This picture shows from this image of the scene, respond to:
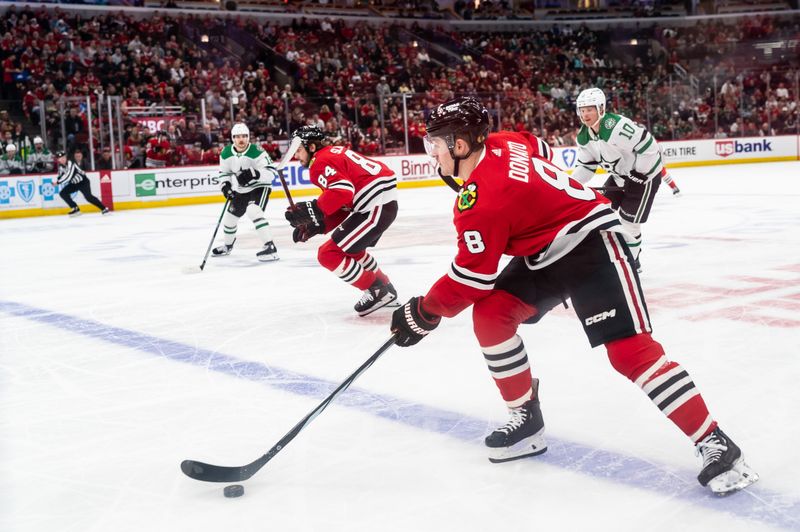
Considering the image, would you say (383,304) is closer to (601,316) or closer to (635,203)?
(635,203)

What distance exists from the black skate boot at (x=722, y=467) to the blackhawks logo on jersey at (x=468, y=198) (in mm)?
847

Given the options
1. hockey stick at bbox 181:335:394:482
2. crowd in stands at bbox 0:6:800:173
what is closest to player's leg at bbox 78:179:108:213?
crowd in stands at bbox 0:6:800:173

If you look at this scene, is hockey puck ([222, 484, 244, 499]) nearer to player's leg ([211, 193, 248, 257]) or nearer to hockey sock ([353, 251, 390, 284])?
hockey sock ([353, 251, 390, 284])

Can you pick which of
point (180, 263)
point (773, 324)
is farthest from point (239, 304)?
point (773, 324)

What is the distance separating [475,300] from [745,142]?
18.6 metres

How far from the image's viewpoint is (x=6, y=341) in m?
4.54

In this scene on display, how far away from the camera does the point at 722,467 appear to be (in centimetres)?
216

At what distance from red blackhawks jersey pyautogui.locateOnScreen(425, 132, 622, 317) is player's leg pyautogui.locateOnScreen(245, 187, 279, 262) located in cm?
526

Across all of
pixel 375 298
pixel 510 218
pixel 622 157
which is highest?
pixel 622 157

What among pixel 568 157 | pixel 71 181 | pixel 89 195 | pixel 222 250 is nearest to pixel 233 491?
pixel 222 250

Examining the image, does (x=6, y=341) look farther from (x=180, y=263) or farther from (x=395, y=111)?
(x=395, y=111)

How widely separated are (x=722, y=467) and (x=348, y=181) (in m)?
Answer: 3.10

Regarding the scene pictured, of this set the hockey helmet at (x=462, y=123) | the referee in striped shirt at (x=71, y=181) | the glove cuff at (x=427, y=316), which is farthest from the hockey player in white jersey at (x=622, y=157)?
the referee in striped shirt at (x=71, y=181)

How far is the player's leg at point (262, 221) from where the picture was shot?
7.50m
